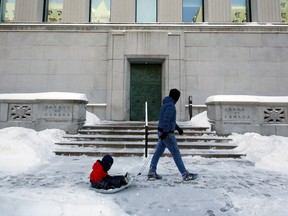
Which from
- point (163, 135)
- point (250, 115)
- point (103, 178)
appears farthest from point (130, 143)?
point (250, 115)

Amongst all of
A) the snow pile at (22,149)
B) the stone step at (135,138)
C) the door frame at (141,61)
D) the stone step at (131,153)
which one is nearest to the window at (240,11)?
the door frame at (141,61)

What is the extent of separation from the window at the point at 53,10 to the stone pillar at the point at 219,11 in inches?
386

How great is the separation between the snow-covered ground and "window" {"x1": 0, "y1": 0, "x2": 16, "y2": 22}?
36.2 ft

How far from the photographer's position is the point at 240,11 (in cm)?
1472

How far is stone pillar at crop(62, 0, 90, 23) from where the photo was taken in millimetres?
13984

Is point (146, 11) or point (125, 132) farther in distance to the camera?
point (146, 11)

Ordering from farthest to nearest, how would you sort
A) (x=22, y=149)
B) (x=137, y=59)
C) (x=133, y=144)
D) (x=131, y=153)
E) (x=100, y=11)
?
(x=100, y=11) < (x=137, y=59) < (x=133, y=144) < (x=131, y=153) < (x=22, y=149)

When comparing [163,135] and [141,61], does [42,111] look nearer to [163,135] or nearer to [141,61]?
[163,135]

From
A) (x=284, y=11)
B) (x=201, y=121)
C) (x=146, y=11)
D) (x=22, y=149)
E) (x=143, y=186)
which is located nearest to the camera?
(x=143, y=186)

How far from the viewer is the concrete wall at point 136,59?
12.7 metres

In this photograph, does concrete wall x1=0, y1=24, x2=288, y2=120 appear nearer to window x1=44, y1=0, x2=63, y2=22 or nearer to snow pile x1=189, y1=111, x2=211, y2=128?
snow pile x1=189, y1=111, x2=211, y2=128

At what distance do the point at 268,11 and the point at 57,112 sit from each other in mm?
13872

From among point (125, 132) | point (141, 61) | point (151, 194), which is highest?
point (141, 61)

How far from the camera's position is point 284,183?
4.54 meters
